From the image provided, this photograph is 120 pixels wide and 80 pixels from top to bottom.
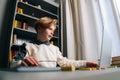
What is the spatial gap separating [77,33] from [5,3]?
261cm

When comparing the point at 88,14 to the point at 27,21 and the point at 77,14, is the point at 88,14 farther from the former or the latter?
the point at 27,21

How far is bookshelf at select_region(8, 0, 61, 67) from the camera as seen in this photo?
9.41ft

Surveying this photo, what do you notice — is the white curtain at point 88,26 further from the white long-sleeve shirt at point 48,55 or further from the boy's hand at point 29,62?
the boy's hand at point 29,62

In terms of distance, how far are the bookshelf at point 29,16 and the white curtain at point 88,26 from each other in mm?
243

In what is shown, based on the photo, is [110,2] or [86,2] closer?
[110,2]

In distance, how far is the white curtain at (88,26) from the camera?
2.91 meters

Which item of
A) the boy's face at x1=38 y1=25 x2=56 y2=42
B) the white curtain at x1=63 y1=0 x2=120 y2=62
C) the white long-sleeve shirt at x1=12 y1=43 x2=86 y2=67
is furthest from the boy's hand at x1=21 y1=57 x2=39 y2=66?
the white curtain at x1=63 y1=0 x2=120 y2=62

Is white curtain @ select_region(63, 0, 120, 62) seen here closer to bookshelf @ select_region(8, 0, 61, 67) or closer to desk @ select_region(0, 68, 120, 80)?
bookshelf @ select_region(8, 0, 61, 67)

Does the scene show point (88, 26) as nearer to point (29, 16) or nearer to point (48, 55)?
point (29, 16)

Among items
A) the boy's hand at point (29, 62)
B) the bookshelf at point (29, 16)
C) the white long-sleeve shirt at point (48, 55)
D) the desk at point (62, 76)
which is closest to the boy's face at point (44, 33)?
the white long-sleeve shirt at point (48, 55)

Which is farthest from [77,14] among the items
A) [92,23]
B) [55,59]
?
[55,59]

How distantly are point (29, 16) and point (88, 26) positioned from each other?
3.45ft

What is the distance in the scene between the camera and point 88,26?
125 inches

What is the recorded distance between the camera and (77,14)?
3.29 m
